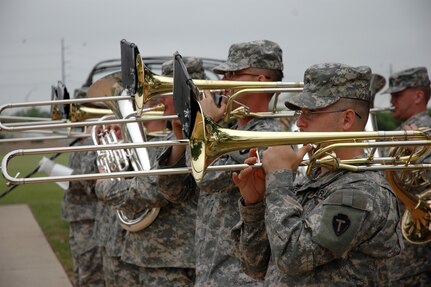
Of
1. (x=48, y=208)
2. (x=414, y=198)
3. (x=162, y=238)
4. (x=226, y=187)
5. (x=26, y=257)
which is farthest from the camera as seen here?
(x=48, y=208)

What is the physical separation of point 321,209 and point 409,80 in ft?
14.0

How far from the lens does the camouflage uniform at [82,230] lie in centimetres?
860

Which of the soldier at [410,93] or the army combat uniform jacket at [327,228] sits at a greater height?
the army combat uniform jacket at [327,228]

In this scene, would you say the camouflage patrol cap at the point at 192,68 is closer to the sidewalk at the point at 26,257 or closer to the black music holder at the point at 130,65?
the black music holder at the point at 130,65

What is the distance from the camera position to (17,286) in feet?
31.6

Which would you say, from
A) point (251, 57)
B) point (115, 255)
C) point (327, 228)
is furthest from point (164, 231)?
point (327, 228)

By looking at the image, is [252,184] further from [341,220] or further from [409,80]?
[409,80]

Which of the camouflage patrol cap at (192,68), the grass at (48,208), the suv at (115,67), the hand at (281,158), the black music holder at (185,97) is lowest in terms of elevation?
the grass at (48,208)

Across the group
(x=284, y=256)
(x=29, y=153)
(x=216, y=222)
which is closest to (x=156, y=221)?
(x=216, y=222)

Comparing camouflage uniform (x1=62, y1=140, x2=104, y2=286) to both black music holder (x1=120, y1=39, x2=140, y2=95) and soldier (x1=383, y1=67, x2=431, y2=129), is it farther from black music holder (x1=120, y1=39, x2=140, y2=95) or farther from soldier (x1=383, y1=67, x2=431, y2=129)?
black music holder (x1=120, y1=39, x2=140, y2=95)

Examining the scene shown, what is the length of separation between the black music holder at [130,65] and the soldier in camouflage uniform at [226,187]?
0.39 meters

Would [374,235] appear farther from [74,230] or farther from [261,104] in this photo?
[74,230]

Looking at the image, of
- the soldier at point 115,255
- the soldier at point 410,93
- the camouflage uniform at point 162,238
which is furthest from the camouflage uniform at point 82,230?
the soldier at point 410,93

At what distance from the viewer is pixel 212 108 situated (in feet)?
15.7
